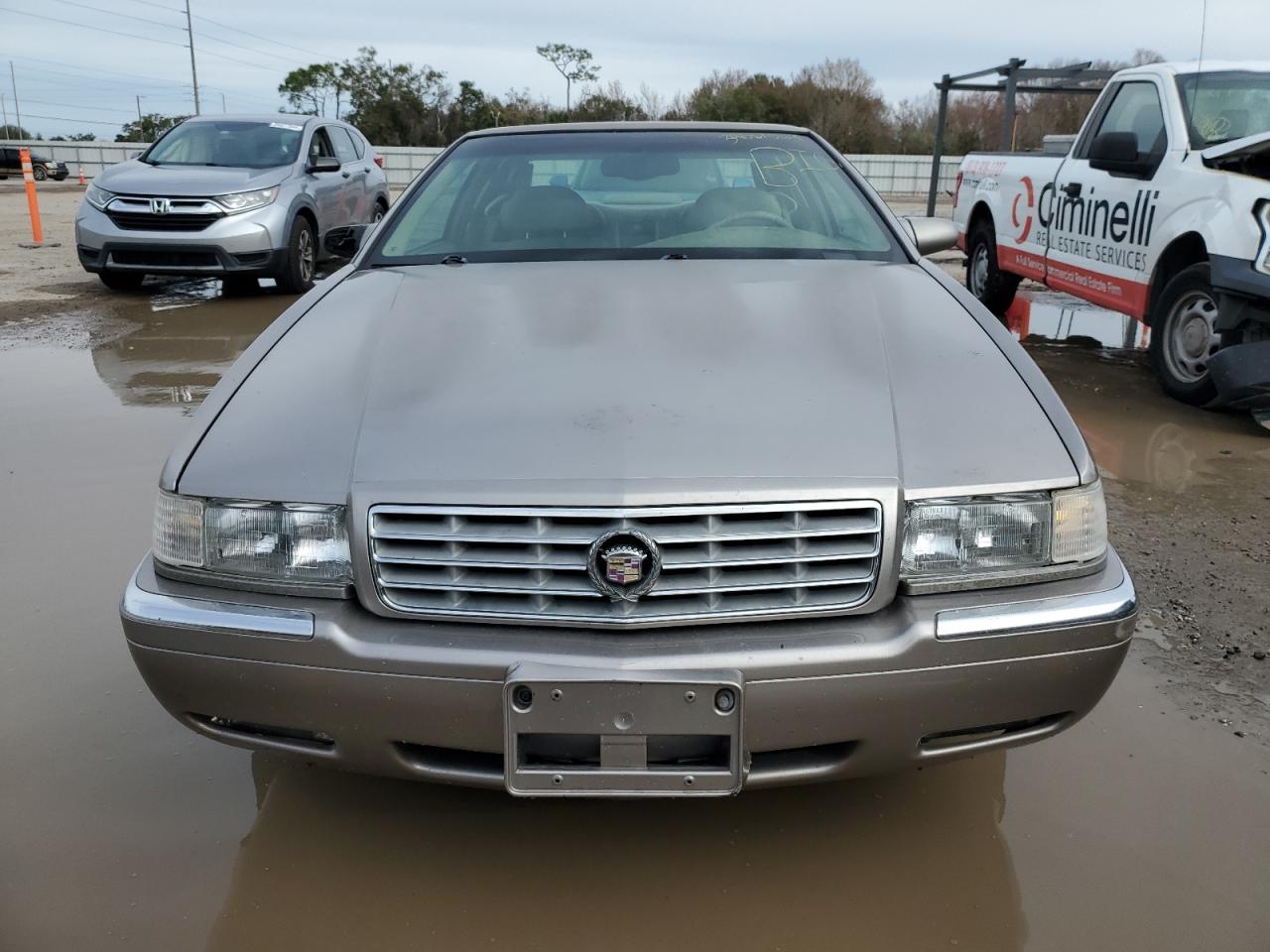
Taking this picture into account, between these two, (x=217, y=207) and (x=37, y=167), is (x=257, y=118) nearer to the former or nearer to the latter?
(x=217, y=207)

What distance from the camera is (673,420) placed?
2104 millimetres

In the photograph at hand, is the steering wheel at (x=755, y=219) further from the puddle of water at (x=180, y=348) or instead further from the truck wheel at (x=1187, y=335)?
the puddle of water at (x=180, y=348)

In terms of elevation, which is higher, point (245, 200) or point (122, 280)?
point (245, 200)

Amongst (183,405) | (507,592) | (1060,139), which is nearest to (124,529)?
(183,405)

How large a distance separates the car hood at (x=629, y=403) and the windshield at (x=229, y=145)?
8.20 metres

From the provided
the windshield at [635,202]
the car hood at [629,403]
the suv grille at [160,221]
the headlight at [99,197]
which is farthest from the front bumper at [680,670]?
the headlight at [99,197]

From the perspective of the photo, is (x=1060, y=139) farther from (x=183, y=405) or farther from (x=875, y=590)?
(x=875, y=590)

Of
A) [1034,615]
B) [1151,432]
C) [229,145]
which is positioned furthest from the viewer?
[229,145]

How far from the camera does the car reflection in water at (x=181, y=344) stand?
6.23 metres

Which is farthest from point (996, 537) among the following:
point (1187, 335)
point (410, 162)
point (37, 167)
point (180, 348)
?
point (410, 162)

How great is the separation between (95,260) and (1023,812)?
913cm

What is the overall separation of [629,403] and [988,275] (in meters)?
7.50

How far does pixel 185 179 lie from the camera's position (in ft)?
30.6

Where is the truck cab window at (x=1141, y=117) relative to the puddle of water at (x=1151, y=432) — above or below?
above
